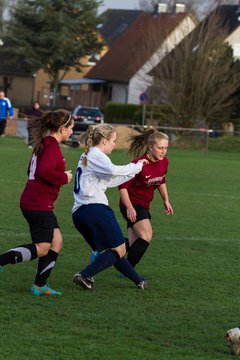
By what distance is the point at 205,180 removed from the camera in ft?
67.8

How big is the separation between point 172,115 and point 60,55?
2816 cm

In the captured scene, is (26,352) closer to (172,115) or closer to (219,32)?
(172,115)

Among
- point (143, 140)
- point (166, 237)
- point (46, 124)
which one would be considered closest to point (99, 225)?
point (46, 124)

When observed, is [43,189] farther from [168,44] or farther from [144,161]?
[168,44]

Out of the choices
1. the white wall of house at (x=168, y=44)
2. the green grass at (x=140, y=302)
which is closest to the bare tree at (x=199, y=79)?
the white wall of house at (x=168, y=44)

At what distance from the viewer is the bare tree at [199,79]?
39.9 m

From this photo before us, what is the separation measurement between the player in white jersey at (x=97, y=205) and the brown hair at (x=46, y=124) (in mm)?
350

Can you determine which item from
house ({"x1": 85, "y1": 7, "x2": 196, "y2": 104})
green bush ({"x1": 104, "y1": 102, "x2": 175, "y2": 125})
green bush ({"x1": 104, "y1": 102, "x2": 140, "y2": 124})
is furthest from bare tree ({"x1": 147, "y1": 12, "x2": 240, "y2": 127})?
house ({"x1": 85, "y1": 7, "x2": 196, "y2": 104})

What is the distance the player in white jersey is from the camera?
7.48 m

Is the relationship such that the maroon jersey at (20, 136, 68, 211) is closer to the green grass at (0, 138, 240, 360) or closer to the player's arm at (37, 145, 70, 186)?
the player's arm at (37, 145, 70, 186)

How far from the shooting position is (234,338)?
18.5 feet

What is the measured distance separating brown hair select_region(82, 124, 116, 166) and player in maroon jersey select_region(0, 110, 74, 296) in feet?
0.76

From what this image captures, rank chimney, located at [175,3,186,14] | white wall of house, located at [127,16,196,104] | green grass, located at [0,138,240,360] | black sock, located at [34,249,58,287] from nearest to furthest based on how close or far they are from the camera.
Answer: green grass, located at [0,138,240,360] → black sock, located at [34,249,58,287] → white wall of house, located at [127,16,196,104] → chimney, located at [175,3,186,14]

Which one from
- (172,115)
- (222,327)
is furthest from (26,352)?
(172,115)
